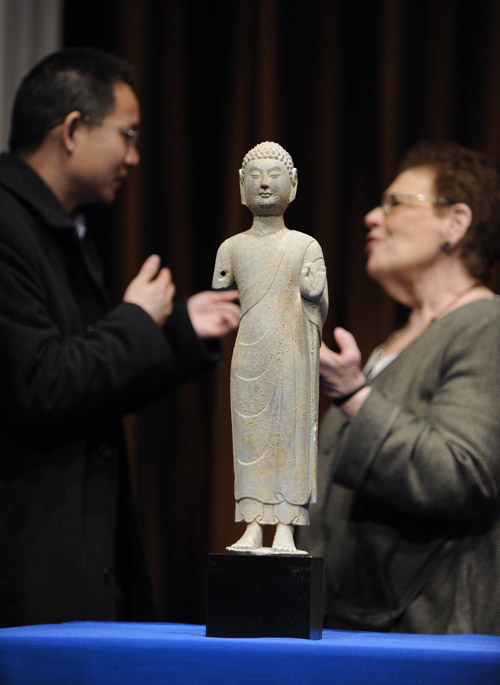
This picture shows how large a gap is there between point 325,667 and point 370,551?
68 cm

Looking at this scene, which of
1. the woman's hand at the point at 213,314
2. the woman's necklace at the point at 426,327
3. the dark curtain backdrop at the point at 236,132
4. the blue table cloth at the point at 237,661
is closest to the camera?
the blue table cloth at the point at 237,661

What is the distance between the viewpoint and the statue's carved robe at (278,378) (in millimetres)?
1367

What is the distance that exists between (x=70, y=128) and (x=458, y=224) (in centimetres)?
87

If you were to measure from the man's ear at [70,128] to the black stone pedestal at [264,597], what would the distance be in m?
1.18

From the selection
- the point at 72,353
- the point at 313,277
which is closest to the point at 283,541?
the point at 313,277

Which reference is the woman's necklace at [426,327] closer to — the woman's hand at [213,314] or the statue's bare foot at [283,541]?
the woman's hand at [213,314]

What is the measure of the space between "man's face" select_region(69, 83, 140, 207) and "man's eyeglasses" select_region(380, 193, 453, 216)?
1.96 feet

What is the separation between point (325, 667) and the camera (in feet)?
3.66

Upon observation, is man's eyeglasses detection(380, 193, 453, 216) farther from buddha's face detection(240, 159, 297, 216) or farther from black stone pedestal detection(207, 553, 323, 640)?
black stone pedestal detection(207, 553, 323, 640)

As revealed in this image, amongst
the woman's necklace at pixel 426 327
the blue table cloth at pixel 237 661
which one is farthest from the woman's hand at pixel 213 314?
the blue table cloth at pixel 237 661

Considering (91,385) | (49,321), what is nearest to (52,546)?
(91,385)

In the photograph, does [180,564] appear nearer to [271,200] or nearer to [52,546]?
[52,546]

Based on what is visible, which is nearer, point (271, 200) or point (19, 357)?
point (271, 200)

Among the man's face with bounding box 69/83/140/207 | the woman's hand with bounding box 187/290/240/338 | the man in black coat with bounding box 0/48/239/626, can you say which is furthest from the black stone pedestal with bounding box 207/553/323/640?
the man's face with bounding box 69/83/140/207
